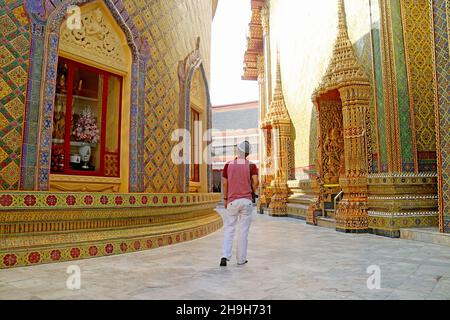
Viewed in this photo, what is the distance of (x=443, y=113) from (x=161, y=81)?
4.17 meters

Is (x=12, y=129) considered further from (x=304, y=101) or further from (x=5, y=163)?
(x=304, y=101)

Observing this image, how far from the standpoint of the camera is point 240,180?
12.4 feet

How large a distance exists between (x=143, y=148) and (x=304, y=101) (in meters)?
6.91

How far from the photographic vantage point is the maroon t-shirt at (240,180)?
3.75m

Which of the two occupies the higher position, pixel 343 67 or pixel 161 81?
pixel 343 67

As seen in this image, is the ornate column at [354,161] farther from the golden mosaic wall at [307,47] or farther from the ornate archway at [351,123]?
the golden mosaic wall at [307,47]

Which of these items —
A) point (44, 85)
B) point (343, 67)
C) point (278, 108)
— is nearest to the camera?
point (44, 85)

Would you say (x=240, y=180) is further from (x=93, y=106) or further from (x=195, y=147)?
(x=195, y=147)

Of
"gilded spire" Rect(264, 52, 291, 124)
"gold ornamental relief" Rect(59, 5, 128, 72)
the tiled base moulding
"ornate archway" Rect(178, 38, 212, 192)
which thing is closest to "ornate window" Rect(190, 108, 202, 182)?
"ornate archway" Rect(178, 38, 212, 192)

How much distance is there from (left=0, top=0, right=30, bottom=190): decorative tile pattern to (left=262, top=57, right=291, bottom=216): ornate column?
8710 millimetres

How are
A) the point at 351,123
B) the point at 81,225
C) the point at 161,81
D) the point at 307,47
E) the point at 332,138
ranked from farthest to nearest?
the point at 307,47 < the point at 332,138 < the point at 351,123 < the point at 161,81 < the point at 81,225

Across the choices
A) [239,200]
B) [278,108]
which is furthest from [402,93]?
[278,108]

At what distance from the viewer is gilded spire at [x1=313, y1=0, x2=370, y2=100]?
662 cm

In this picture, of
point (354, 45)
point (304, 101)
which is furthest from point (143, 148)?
point (304, 101)
